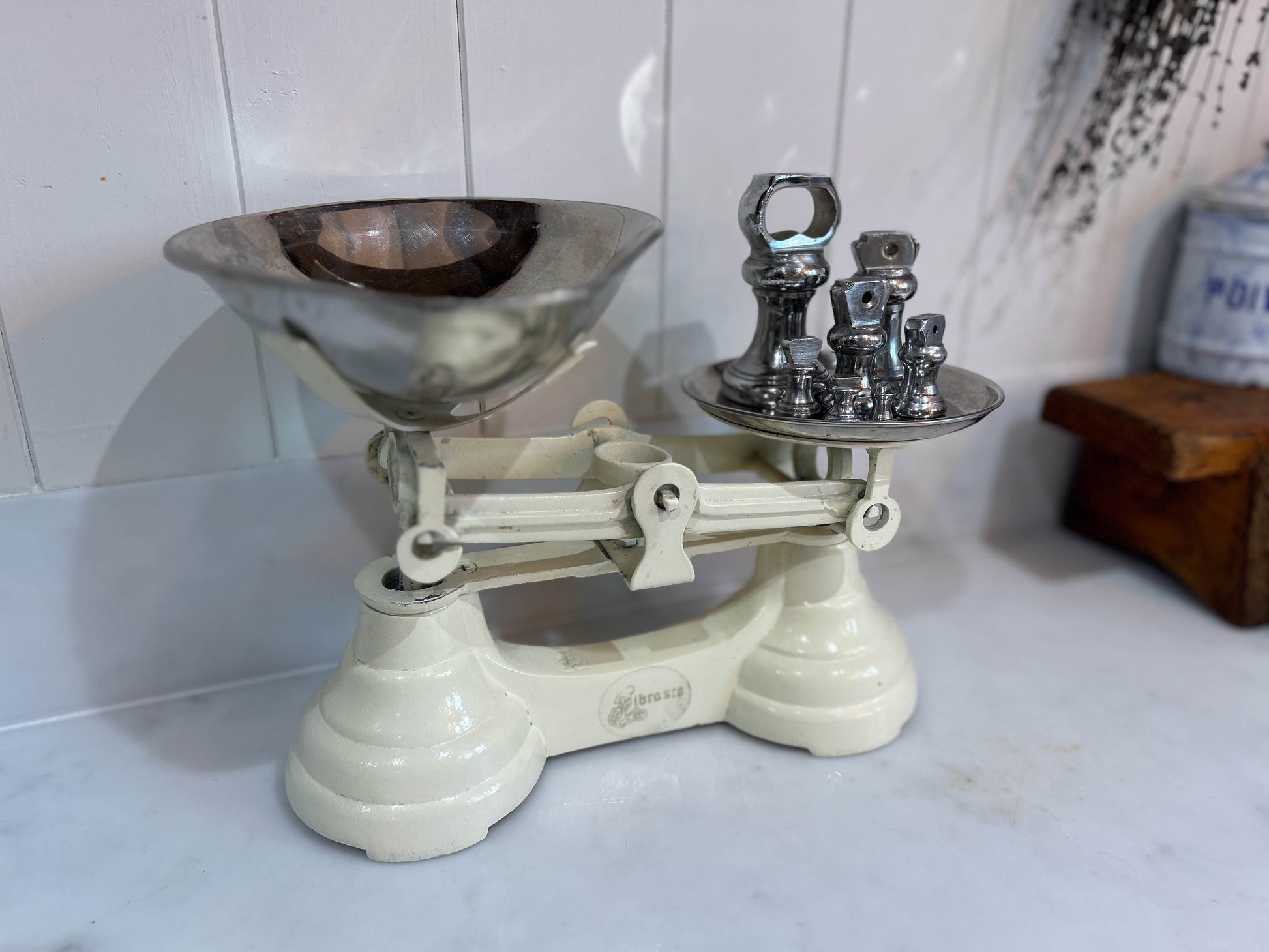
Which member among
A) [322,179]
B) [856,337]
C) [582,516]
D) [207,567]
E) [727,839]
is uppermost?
[322,179]

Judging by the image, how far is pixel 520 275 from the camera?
790 mm

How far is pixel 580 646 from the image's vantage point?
2.80 feet

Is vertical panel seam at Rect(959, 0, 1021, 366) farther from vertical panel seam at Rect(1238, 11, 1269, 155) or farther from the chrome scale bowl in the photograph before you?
the chrome scale bowl

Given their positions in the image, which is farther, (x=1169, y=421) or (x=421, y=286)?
(x=1169, y=421)

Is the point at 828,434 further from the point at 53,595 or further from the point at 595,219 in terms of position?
the point at 53,595

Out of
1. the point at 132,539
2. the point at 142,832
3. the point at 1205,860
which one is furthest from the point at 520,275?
the point at 1205,860

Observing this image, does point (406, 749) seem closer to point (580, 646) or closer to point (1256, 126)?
point (580, 646)

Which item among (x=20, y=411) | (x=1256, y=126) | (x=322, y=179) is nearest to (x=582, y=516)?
(x=322, y=179)

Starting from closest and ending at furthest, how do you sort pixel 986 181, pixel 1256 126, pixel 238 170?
1. pixel 238 170
2. pixel 986 181
3. pixel 1256 126

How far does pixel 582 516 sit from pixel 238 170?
43cm

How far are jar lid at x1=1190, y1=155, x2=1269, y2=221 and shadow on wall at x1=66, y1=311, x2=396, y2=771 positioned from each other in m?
1.05

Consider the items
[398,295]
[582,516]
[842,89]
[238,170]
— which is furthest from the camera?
[842,89]

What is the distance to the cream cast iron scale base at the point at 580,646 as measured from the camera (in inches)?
28.3

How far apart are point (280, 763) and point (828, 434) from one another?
557 mm
